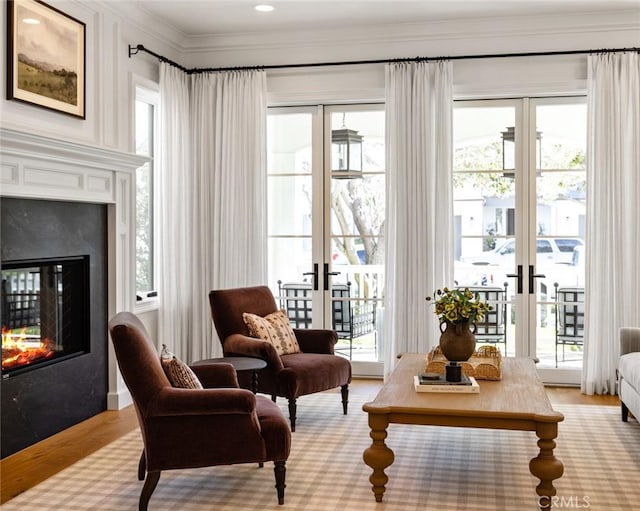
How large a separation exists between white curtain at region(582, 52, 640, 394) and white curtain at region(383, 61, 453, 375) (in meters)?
1.07

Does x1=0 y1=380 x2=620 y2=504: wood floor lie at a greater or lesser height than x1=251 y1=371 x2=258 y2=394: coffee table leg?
lesser

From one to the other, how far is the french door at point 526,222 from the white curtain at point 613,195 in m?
0.23

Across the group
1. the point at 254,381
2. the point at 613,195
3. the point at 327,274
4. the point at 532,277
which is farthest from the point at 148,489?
the point at 613,195

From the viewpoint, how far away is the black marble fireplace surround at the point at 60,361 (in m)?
3.94

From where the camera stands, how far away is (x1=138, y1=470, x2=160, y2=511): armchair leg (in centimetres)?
309

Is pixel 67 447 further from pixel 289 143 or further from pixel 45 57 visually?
pixel 289 143

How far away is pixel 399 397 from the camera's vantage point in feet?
11.5

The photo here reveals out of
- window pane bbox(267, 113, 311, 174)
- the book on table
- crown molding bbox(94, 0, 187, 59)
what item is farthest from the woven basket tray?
crown molding bbox(94, 0, 187, 59)

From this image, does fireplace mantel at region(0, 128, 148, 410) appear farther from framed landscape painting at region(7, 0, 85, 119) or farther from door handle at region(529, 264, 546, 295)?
door handle at region(529, 264, 546, 295)

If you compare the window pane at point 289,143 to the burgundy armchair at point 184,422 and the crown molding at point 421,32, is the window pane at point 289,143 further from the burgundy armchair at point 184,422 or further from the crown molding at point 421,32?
the burgundy armchair at point 184,422

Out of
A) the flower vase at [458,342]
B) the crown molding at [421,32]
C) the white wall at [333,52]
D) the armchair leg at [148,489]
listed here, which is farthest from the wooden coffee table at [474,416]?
the crown molding at [421,32]

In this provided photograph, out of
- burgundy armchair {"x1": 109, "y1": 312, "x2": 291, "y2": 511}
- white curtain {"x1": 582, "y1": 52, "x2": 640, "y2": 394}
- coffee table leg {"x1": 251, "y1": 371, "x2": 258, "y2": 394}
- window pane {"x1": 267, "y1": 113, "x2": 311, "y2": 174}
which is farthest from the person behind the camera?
window pane {"x1": 267, "y1": 113, "x2": 311, "y2": 174}

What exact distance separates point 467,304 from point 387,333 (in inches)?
76.5

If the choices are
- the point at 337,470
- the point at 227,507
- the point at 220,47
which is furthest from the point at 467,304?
the point at 220,47
